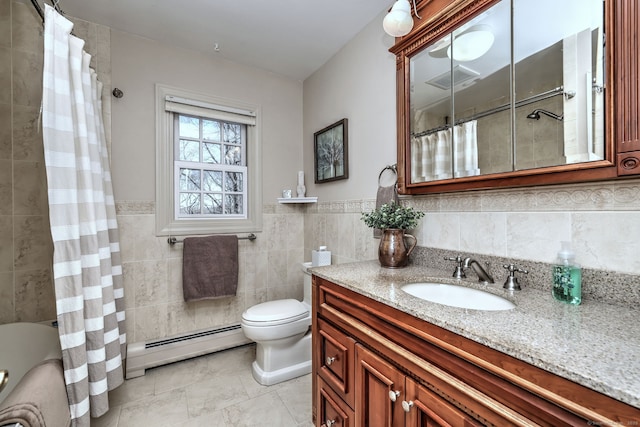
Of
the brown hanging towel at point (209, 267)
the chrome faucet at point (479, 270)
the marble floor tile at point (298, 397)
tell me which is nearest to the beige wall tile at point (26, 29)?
the brown hanging towel at point (209, 267)

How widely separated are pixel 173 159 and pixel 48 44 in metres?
1.00

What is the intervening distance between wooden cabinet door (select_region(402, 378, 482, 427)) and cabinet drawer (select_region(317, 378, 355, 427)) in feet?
1.18

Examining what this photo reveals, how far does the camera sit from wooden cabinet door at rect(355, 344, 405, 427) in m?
0.85

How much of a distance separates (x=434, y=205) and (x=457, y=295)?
0.48 metres

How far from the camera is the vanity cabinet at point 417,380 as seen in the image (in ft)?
1.67

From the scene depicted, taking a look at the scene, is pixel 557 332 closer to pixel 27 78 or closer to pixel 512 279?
pixel 512 279

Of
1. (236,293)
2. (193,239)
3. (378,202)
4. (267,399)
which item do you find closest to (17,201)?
(193,239)

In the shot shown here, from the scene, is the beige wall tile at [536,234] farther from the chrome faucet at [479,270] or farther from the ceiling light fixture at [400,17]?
the ceiling light fixture at [400,17]

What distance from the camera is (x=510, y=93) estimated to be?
1.07 m

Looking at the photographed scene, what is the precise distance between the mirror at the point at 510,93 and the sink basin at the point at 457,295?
488mm

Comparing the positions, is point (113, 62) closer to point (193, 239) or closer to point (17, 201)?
point (17, 201)

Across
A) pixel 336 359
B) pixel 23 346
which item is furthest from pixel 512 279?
pixel 23 346

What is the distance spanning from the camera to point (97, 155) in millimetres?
1518

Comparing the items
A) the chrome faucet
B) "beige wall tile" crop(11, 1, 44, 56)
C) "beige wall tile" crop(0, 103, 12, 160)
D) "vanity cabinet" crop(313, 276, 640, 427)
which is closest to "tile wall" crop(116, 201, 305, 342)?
"beige wall tile" crop(0, 103, 12, 160)
